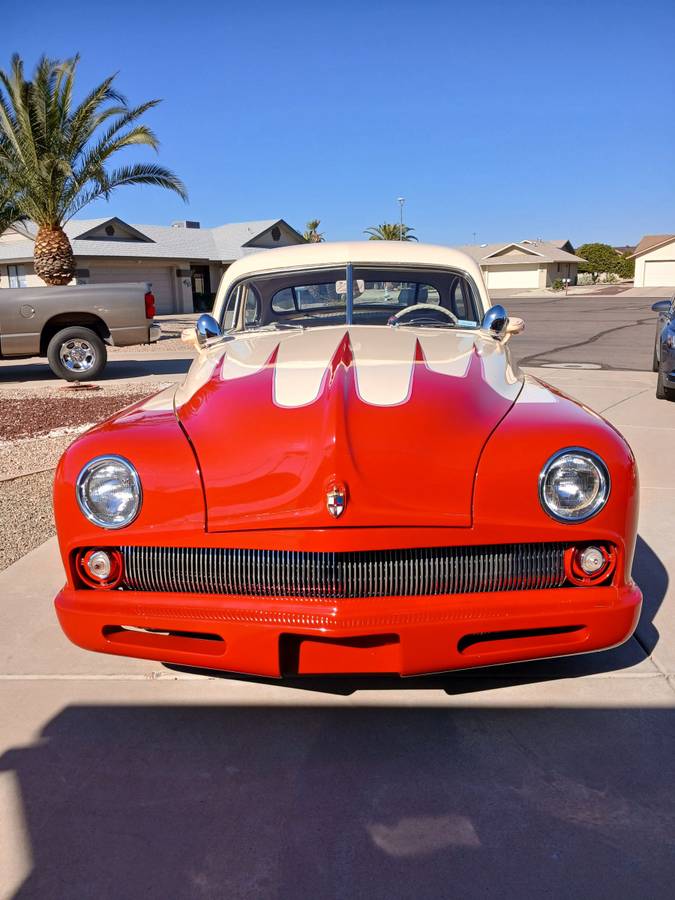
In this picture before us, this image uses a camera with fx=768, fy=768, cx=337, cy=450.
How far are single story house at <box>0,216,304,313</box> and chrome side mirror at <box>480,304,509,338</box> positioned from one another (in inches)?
1005

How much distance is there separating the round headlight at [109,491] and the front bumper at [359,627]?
239 mm

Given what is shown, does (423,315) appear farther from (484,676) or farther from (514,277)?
(514,277)

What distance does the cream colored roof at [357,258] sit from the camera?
4238 mm

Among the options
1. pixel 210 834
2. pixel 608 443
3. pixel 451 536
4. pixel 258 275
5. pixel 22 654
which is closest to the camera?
pixel 210 834

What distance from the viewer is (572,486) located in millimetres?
2311

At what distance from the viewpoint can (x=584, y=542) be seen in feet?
7.70

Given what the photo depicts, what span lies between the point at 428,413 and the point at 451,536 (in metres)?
0.45

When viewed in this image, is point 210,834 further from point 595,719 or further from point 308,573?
point 595,719

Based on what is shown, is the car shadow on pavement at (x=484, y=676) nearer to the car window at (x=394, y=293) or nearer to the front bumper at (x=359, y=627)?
the front bumper at (x=359, y=627)

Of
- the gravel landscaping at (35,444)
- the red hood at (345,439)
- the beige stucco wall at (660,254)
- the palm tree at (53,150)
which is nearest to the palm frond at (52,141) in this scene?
the palm tree at (53,150)

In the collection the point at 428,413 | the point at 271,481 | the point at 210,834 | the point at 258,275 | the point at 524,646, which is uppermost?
the point at 258,275

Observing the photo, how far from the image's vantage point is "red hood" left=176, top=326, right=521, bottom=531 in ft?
7.36

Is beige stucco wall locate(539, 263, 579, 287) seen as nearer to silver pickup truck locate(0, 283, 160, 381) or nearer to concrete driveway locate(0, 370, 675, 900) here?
silver pickup truck locate(0, 283, 160, 381)

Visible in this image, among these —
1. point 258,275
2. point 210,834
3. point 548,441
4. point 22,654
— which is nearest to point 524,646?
point 548,441
